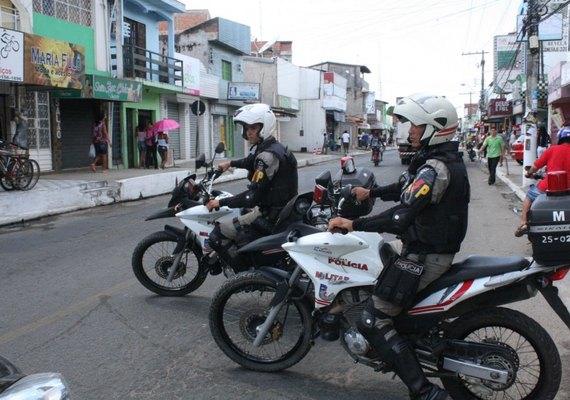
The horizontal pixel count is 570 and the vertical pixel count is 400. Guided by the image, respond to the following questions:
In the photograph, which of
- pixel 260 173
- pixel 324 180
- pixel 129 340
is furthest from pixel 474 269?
pixel 129 340

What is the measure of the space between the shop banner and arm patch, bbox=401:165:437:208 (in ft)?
46.1

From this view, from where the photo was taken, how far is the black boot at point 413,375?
10.2 ft

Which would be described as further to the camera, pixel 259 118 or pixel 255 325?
pixel 259 118

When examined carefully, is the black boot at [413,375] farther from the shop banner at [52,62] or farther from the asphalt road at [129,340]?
the shop banner at [52,62]

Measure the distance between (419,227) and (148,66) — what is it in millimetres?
22182

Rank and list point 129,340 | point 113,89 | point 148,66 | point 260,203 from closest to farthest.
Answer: point 129,340 → point 260,203 → point 113,89 → point 148,66

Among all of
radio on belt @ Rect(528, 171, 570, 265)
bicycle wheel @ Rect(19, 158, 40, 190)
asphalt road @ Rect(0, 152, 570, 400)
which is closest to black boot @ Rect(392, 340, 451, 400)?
asphalt road @ Rect(0, 152, 570, 400)

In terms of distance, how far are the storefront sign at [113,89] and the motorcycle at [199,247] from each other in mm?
13736

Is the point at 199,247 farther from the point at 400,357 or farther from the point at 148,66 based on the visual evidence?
the point at 148,66

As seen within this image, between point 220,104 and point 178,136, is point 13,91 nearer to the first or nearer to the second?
point 178,136

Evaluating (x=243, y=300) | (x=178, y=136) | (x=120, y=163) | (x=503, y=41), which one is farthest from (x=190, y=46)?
(x=243, y=300)

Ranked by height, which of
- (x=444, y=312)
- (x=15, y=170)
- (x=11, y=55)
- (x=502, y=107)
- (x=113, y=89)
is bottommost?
(x=444, y=312)

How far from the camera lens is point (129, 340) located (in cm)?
446

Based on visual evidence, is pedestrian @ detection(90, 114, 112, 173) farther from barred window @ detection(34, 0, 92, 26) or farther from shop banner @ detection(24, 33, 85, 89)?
barred window @ detection(34, 0, 92, 26)
